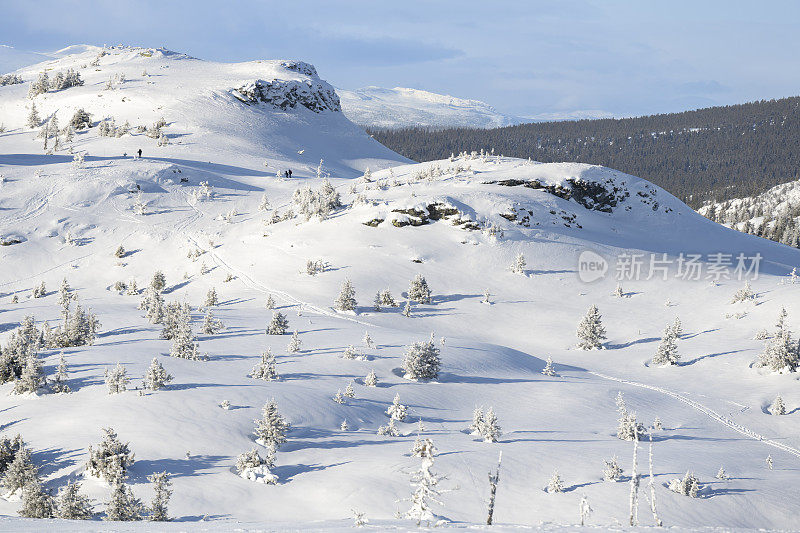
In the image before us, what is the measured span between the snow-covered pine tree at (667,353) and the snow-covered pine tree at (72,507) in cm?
2554

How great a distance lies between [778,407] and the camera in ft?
75.7

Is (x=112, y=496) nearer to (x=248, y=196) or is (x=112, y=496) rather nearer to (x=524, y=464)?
(x=524, y=464)

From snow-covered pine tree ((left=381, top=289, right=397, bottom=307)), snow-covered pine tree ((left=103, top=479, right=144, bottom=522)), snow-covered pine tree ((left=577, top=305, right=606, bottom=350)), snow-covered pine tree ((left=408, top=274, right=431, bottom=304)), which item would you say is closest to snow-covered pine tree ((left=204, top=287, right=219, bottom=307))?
snow-covered pine tree ((left=381, top=289, right=397, bottom=307))

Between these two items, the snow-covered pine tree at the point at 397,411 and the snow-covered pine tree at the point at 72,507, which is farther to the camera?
the snow-covered pine tree at the point at 397,411

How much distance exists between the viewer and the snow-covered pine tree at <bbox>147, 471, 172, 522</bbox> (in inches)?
452

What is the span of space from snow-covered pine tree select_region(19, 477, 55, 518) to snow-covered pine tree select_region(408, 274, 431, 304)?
2510 cm

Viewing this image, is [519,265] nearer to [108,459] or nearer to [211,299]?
[211,299]

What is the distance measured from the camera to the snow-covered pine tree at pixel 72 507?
1137 cm

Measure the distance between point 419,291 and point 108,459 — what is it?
24099 mm

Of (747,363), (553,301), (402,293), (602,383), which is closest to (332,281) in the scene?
(402,293)

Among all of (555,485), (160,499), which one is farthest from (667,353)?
(160,499)

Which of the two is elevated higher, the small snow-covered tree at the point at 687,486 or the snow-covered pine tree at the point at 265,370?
the snow-covered pine tree at the point at 265,370

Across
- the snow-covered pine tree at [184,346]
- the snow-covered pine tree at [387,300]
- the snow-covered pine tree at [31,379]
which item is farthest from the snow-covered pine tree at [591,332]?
the snow-covered pine tree at [31,379]

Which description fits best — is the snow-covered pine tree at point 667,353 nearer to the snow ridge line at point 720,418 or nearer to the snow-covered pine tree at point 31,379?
the snow ridge line at point 720,418
